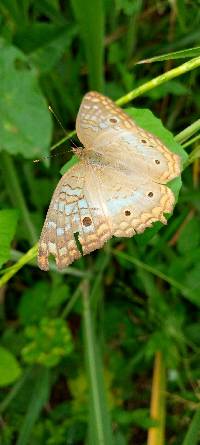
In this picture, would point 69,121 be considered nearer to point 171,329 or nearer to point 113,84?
point 113,84

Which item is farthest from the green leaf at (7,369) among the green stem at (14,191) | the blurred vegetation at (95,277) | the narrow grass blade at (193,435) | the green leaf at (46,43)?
the green leaf at (46,43)

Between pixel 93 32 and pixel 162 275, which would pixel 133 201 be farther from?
pixel 93 32

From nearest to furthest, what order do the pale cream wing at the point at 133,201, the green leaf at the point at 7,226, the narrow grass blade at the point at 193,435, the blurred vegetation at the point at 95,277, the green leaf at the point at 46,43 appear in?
the pale cream wing at the point at 133,201 → the green leaf at the point at 7,226 → the narrow grass blade at the point at 193,435 → the blurred vegetation at the point at 95,277 → the green leaf at the point at 46,43

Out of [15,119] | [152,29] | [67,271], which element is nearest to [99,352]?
[67,271]

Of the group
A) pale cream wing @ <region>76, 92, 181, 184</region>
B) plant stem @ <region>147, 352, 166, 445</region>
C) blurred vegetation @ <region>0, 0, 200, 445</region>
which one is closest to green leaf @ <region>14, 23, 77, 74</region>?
blurred vegetation @ <region>0, 0, 200, 445</region>

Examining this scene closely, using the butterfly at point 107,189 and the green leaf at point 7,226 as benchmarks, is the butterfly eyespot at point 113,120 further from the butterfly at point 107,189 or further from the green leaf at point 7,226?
the green leaf at point 7,226

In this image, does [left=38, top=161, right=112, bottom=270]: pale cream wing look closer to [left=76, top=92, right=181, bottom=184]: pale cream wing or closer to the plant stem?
[left=76, top=92, right=181, bottom=184]: pale cream wing

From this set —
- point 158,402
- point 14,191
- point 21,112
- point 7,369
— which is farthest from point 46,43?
point 158,402
